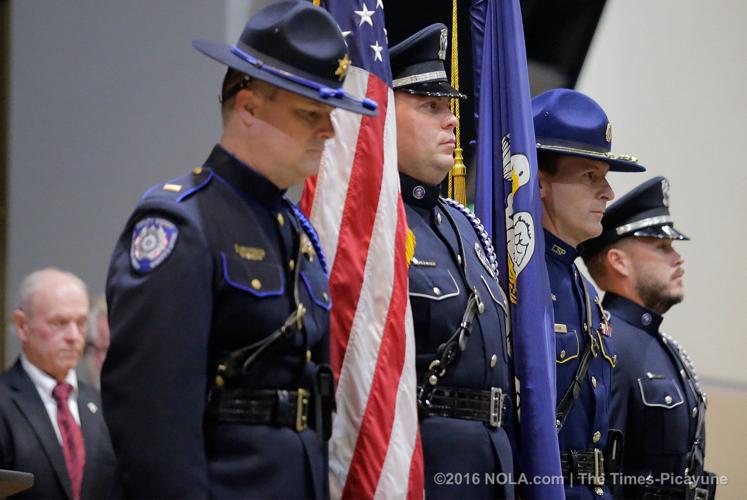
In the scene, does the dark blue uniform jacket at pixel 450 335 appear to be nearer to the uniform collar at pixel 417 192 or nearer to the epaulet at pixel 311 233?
the uniform collar at pixel 417 192

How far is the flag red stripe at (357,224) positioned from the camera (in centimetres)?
257

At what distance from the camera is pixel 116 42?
4344 millimetres

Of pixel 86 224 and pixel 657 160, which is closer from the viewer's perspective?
pixel 86 224

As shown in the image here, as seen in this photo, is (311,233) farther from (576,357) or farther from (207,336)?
(576,357)

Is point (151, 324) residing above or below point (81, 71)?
below

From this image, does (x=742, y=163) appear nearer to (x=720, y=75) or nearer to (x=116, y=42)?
(x=720, y=75)

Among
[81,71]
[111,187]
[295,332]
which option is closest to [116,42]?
[81,71]

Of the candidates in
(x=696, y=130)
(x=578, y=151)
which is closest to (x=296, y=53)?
(x=578, y=151)

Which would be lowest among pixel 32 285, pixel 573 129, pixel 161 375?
pixel 32 285

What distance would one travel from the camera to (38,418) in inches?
145

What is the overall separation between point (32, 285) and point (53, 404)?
0.47 metres

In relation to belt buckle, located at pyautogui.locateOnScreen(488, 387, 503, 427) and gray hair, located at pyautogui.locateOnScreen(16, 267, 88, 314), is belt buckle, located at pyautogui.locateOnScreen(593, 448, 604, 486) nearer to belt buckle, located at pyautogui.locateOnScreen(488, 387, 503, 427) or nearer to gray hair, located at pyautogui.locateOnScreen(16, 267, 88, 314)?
belt buckle, located at pyautogui.locateOnScreen(488, 387, 503, 427)

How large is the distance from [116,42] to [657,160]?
2448 millimetres

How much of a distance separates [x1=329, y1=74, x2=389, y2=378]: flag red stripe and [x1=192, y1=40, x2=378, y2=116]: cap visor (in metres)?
0.43
